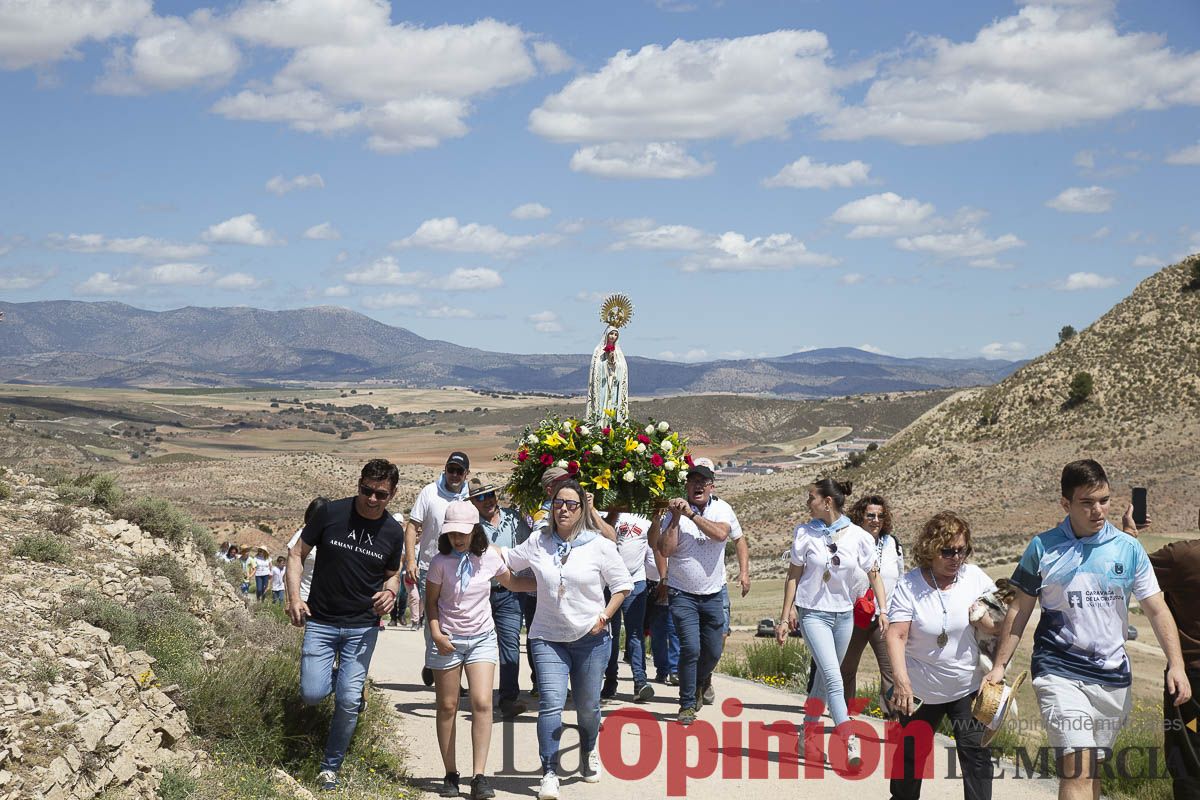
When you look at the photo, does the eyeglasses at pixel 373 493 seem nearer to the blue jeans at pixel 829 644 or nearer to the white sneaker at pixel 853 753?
the blue jeans at pixel 829 644

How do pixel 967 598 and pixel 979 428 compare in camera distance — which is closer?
pixel 967 598

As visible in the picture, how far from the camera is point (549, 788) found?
686 centimetres

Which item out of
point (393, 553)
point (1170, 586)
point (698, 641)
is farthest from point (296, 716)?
point (1170, 586)

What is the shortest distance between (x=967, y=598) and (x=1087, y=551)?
0.77 metres

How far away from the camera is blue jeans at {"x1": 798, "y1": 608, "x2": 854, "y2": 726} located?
7762 mm

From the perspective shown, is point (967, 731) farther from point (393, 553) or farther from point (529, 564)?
point (393, 553)

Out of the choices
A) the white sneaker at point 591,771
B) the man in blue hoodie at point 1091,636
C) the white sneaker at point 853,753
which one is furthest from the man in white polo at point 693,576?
the man in blue hoodie at point 1091,636

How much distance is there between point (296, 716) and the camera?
303 inches

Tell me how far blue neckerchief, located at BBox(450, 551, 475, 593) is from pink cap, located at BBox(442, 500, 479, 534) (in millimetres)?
169

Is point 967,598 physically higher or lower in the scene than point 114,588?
higher

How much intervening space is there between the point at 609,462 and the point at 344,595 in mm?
3323

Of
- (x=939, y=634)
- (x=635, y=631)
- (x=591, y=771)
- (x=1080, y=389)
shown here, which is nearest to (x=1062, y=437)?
(x=1080, y=389)

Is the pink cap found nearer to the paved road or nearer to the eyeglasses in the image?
the eyeglasses

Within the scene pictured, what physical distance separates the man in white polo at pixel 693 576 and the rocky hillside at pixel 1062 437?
36.0 metres
